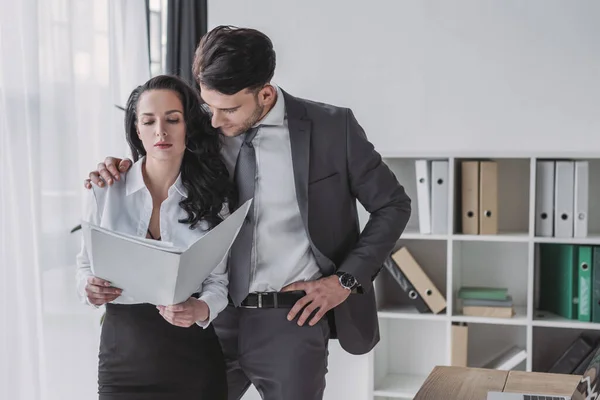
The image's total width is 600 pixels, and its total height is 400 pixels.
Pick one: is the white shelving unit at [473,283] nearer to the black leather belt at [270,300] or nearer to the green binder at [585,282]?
the green binder at [585,282]

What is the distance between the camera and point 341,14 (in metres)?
3.62

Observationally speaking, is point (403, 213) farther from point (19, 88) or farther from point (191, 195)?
point (19, 88)

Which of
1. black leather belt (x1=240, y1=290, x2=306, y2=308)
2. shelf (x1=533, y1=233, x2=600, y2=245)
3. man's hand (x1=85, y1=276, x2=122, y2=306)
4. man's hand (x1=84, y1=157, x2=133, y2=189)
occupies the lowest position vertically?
black leather belt (x1=240, y1=290, x2=306, y2=308)

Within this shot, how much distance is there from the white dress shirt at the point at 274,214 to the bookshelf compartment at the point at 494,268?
1.49m

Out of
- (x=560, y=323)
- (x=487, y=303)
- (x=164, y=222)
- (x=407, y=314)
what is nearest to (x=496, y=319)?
(x=487, y=303)

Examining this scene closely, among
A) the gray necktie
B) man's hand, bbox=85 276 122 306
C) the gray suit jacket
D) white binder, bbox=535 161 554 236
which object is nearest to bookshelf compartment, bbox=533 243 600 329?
white binder, bbox=535 161 554 236

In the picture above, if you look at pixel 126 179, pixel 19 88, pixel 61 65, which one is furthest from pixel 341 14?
pixel 126 179

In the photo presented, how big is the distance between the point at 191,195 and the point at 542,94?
1.98 metres

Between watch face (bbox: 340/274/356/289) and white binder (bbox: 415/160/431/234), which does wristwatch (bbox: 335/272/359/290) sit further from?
white binder (bbox: 415/160/431/234)

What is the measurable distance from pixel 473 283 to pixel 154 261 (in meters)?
2.19

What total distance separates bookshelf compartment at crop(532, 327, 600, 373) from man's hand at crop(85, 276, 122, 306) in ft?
7.16

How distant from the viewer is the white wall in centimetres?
342

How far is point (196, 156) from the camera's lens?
2084 mm

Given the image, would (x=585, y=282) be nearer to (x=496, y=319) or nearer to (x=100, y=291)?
(x=496, y=319)
